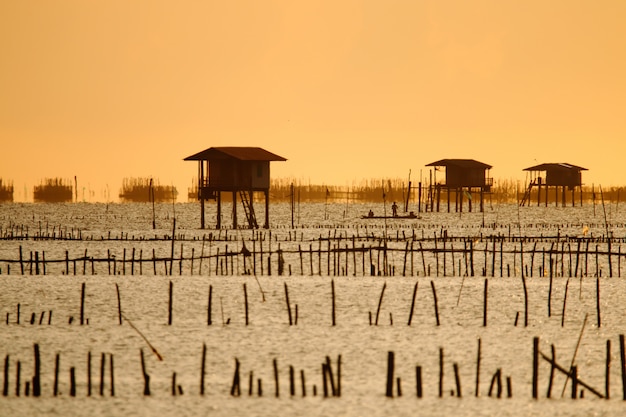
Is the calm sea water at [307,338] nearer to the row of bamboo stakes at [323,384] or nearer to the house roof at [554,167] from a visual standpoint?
the row of bamboo stakes at [323,384]

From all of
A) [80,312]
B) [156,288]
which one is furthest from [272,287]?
[80,312]

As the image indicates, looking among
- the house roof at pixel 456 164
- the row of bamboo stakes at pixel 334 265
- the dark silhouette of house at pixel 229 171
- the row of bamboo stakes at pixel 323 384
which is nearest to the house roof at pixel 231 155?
the dark silhouette of house at pixel 229 171

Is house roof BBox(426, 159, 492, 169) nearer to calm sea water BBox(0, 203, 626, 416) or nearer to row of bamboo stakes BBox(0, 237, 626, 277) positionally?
row of bamboo stakes BBox(0, 237, 626, 277)

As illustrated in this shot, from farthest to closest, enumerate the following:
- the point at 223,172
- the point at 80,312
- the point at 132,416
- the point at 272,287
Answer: the point at 223,172
the point at 272,287
the point at 80,312
the point at 132,416

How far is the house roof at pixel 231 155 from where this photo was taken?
193 ft

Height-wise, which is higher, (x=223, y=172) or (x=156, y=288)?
A: (x=223, y=172)

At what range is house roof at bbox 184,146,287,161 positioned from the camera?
58.9m

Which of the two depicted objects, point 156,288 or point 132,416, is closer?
point 132,416

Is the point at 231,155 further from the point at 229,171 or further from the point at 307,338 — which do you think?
the point at 307,338

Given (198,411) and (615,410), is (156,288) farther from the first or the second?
(615,410)

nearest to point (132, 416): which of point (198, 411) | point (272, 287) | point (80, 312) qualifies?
point (198, 411)

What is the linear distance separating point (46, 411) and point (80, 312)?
9.44 m

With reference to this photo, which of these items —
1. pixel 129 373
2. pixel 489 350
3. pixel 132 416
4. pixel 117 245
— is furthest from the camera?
pixel 117 245

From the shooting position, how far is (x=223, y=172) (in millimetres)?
59750
